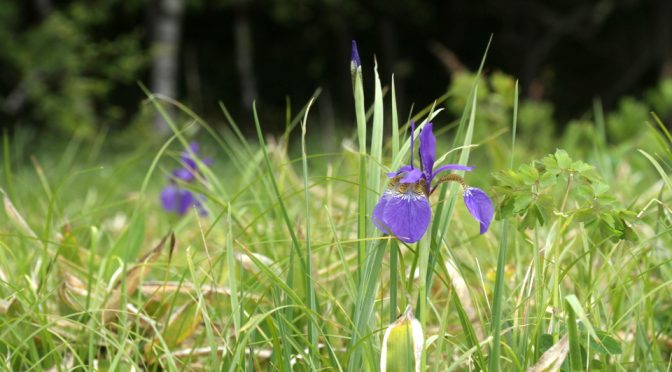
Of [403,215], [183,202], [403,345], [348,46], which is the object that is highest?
[348,46]

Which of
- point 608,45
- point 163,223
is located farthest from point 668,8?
point 163,223

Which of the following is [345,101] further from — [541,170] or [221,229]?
[541,170]

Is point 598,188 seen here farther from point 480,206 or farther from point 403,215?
point 403,215

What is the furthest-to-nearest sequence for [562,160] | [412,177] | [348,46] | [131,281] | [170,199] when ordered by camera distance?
[348,46], [170,199], [131,281], [562,160], [412,177]

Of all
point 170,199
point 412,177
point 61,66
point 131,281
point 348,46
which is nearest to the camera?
point 412,177

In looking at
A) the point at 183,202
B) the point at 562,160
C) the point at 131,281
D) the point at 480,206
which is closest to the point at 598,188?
the point at 562,160

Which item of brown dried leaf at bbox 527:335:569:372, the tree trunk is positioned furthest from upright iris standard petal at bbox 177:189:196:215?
the tree trunk

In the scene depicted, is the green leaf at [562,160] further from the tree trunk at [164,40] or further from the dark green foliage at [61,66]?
the tree trunk at [164,40]

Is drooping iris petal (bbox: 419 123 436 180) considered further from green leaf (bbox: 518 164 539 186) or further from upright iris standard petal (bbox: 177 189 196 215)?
upright iris standard petal (bbox: 177 189 196 215)
